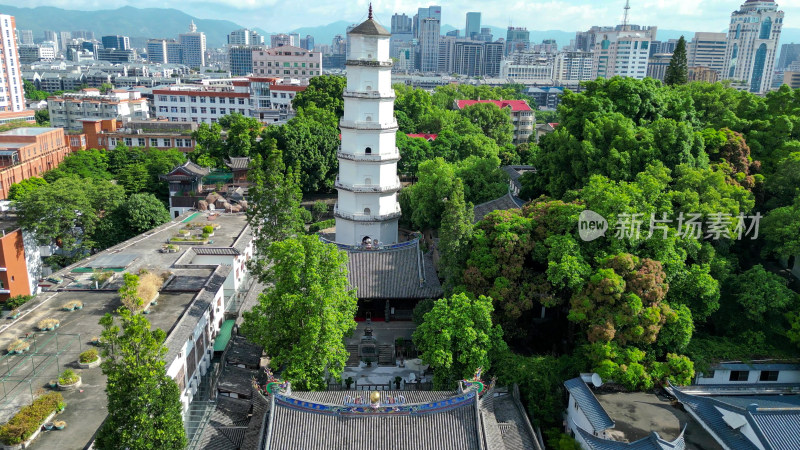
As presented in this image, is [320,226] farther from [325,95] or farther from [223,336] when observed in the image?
[325,95]

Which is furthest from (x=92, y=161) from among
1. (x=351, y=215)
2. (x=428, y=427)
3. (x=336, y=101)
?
(x=428, y=427)

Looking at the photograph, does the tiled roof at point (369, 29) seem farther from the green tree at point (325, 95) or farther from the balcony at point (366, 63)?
the green tree at point (325, 95)

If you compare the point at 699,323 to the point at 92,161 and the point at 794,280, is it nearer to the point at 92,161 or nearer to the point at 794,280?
the point at 794,280

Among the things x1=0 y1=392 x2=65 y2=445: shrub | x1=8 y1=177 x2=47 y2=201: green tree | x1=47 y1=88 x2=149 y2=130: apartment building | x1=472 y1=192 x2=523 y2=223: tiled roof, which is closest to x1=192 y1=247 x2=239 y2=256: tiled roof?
x1=472 y1=192 x2=523 y2=223: tiled roof

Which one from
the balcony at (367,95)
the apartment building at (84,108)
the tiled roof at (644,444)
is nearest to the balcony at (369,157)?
the balcony at (367,95)

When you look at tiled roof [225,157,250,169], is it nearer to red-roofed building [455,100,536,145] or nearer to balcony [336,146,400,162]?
balcony [336,146,400,162]

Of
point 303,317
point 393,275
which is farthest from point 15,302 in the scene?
point 393,275
